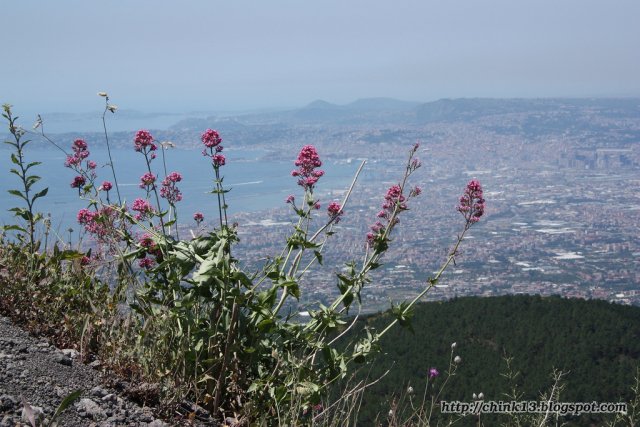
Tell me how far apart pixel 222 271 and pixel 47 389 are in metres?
0.80

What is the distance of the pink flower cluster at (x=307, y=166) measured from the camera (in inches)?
127

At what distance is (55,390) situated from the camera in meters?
2.54

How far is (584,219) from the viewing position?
84750 mm

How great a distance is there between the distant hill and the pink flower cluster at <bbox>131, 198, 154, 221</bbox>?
18.9 metres

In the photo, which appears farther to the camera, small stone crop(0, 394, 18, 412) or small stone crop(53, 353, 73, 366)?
small stone crop(53, 353, 73, 366)

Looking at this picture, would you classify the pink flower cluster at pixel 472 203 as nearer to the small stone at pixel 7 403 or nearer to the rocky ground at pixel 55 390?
the rocky ground at pixel 55 390

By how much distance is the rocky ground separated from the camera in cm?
230

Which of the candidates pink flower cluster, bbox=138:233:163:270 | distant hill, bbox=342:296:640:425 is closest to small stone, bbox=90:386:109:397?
pink flower cluster, bbox=138:233:163:270

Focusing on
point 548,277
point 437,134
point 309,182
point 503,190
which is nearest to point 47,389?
point 309,182

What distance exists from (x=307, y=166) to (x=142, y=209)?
877 millimetres

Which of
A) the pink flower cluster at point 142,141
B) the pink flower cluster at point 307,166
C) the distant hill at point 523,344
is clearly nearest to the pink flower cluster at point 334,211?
the pink flower cluster at point 307,166

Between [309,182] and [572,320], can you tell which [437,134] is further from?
[309,182]

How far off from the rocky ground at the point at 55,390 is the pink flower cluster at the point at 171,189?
2.97ft

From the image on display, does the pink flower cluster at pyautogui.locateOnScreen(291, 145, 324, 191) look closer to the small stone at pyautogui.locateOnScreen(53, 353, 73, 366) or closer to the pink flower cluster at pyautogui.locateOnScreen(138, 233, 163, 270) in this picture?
the pink flower cluster at pyautogui.locateOnScreen(138, 233, 163, 270)
